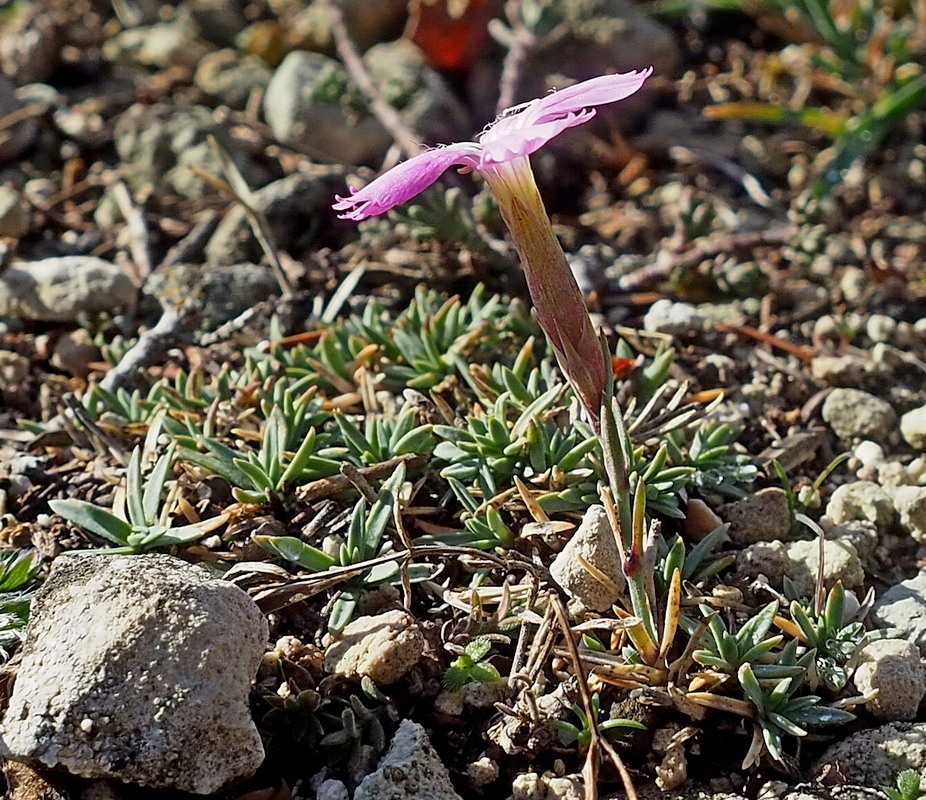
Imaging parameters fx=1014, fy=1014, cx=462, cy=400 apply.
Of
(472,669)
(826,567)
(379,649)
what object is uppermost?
(379,649)

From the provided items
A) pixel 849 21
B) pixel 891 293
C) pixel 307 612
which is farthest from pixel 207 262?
pixel 849 21

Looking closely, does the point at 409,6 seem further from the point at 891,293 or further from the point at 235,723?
the point at 235,723

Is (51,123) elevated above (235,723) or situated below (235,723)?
above

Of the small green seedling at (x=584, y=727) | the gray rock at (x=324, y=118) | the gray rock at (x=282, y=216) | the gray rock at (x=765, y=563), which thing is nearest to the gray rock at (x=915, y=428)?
the gray rock at (x=765, y=563)

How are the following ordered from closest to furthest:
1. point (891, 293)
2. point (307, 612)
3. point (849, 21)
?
point (307, 612)
point (891, 293)
point (849, 21)

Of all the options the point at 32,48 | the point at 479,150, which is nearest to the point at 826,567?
the point at 479,150

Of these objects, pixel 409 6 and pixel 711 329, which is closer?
pixel 711 329

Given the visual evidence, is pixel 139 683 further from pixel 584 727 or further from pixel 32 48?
pixel 32 48
